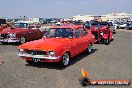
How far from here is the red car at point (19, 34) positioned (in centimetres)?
1653

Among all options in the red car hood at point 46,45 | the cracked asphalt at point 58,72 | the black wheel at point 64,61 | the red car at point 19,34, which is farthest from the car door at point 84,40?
the red car at point 19,34

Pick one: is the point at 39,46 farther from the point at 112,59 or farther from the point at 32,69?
the point at 112,59

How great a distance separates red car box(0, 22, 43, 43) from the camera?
54.2 ft

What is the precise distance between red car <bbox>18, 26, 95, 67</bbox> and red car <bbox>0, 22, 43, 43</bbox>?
6191mm

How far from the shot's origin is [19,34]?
16844mm

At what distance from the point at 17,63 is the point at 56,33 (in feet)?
6.85

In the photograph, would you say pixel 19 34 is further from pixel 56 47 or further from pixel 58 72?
pixel 58 72

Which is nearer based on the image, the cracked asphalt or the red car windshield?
the cracked asphalt

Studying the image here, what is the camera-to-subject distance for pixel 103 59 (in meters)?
11.2

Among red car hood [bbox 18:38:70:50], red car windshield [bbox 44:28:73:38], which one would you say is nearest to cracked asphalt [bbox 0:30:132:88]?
red car hood [bbox 18:38:70:50]

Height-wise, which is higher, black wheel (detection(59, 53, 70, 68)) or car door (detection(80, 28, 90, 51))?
car door (detection(80, 28, 90, 51))

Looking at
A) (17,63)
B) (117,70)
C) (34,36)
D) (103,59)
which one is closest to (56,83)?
(117,70)

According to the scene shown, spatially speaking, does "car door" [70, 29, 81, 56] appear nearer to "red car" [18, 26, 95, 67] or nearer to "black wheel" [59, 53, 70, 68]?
"red car" [18, 26, 95, 67]

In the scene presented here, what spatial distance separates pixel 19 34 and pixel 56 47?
8436mm
